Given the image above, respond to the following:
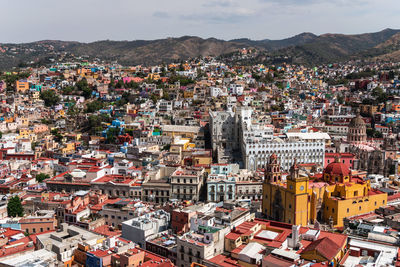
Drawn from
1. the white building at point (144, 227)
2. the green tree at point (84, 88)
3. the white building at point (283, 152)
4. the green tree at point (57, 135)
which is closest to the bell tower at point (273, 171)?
the white building at point (144, 227)

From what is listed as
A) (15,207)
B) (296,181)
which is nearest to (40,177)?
(15,207)

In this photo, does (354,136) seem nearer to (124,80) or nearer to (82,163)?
(82,163)

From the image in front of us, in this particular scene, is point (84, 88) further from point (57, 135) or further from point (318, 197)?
point (318, 197)

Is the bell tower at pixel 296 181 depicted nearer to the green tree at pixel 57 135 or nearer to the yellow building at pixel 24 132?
the green tree at pixel 57 135

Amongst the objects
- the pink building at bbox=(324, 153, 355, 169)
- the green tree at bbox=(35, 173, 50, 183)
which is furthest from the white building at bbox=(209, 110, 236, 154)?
the green tree at bbox=(35, 173, 50, 183)

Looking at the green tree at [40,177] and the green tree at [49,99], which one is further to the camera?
the green tree at [49,99]

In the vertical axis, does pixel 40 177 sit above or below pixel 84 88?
below

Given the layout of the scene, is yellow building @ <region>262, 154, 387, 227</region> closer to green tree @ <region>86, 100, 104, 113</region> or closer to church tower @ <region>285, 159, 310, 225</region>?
church tower @ <region>285, 159, 310, 225</region>
